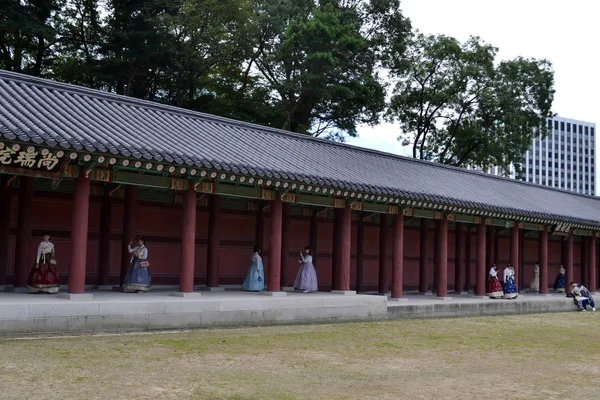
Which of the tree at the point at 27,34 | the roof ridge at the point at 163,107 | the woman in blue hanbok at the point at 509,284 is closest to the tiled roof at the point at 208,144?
the roof ridge at the point at 163,107

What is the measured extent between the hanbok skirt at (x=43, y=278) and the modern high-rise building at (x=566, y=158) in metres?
120

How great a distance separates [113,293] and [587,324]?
14697mm

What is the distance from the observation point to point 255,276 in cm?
2034

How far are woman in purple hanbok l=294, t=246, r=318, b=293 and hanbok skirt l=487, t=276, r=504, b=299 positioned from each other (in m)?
8.31

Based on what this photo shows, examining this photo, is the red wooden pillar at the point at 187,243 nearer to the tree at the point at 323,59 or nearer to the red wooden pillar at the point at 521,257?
the red wooden pillar at the point at 521,257

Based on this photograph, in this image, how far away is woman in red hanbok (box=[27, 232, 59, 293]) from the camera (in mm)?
16172

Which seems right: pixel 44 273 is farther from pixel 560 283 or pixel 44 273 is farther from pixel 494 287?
pixel 560 283

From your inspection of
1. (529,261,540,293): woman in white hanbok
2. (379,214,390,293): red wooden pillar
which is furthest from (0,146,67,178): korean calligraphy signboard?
(529,261,540,293): woman in white hanbok

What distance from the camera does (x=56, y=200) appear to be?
17969 millimetres

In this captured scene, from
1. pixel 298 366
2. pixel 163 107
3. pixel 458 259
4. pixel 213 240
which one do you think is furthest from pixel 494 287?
pixel 298 366

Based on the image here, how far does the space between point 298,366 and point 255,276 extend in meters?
9.22

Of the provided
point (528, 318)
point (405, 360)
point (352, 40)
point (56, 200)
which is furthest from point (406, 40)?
point (405, 360)

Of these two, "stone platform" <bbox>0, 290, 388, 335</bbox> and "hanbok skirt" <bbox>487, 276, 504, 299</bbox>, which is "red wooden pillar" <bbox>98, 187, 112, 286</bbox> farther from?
"hanbok skirt" <bbox>487, 276, 504, 299</bbox>

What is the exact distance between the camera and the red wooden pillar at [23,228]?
16.9 meters
